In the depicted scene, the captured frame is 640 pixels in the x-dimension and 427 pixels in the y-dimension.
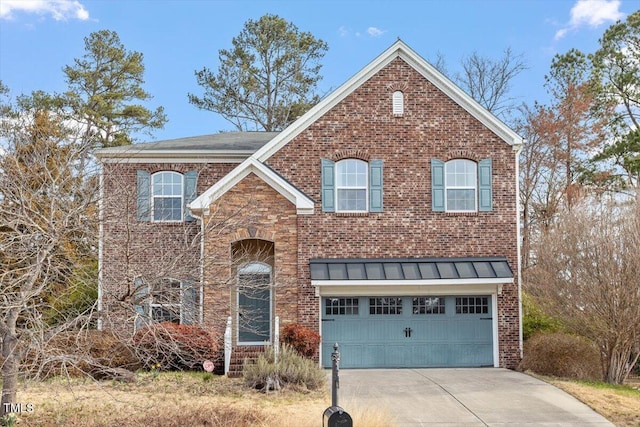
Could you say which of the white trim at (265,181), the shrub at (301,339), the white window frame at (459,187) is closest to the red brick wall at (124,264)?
the white trim at (265,181)

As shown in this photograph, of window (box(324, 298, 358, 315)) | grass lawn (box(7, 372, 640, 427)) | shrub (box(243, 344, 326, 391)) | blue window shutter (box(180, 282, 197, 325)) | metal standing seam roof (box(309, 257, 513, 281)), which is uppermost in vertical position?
metal standing seam roof (box(309, 257, 513, 281))

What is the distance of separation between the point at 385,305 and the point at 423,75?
6.76 meters

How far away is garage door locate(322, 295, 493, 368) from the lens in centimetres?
2095

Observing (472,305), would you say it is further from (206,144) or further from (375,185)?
(206,144)

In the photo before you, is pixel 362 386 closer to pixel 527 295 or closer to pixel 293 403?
pixel 293 403

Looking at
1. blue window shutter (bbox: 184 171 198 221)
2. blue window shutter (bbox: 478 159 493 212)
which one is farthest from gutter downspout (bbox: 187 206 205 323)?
blue window shutter (bbox: 478 159 493 212)

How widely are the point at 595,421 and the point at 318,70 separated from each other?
100ft

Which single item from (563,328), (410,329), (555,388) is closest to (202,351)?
(410,329)

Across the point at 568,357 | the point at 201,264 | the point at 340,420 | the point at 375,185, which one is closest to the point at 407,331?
the point at 375,185

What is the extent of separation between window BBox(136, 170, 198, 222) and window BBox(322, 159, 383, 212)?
405cm

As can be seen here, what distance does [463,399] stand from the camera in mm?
15422

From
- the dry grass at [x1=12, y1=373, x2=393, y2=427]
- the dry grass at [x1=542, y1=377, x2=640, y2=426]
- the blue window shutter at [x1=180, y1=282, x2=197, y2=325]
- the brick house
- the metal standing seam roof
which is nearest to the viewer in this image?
the dry grass at [x1=12, y1=373, x2=393, y2=427]

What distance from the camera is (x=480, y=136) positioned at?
2167cm

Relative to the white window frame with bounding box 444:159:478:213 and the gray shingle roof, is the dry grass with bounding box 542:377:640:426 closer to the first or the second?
the white window frame with bounding box 444:159:478:213
